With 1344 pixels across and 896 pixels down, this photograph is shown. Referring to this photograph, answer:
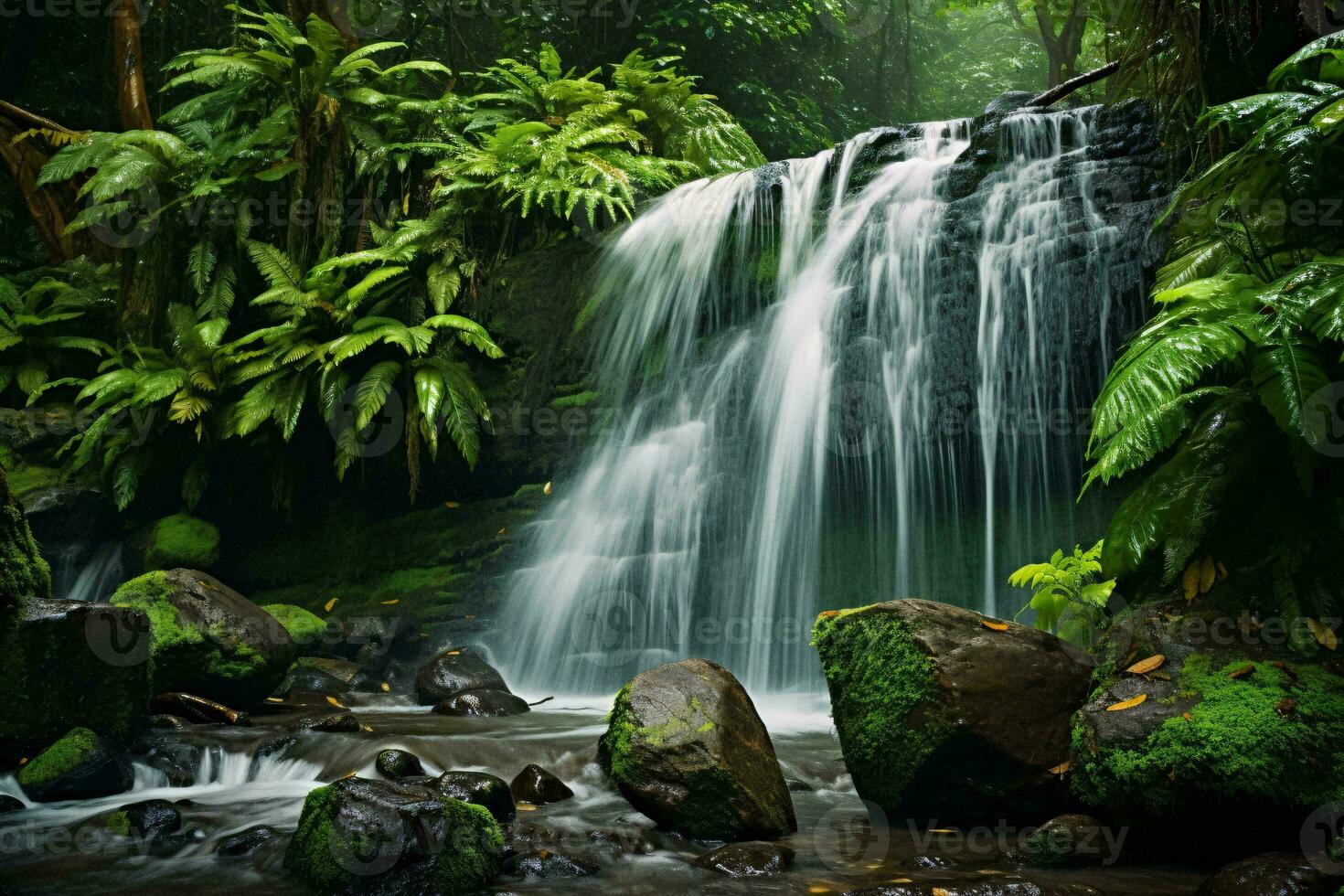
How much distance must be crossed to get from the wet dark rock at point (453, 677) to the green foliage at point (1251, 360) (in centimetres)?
440

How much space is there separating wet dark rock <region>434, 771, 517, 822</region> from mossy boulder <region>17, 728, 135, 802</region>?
1.75 metres

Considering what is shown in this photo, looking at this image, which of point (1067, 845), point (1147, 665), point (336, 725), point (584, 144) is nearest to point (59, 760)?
point (336, 725)

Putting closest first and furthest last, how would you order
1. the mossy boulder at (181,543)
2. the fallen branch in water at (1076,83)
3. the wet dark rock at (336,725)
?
the wet dark rock at (336,725), the fallen branch in water at (1076,83), the mossy boulder at (181,543)

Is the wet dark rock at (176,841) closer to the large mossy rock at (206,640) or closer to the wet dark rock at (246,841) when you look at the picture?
the wet dark rock at (246,841)

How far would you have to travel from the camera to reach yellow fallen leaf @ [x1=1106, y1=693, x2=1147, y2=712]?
11.8 feet

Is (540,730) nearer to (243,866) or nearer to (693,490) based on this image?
(243,866)

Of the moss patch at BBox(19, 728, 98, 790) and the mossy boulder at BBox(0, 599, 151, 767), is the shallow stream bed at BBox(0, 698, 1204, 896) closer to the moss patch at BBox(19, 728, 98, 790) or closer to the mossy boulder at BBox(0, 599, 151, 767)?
the moss patch at BBox(19, 728, 98, 790)

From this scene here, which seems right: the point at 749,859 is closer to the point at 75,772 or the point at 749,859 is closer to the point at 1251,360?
the point at 1251,360

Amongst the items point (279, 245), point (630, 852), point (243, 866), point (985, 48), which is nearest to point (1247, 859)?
point (630, 852)

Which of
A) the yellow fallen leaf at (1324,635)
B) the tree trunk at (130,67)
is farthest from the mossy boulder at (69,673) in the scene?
the tree trunk at (130,67)

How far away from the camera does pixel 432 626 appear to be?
838 centimetres

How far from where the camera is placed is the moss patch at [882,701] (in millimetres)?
3783

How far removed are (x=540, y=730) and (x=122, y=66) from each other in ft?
39.1

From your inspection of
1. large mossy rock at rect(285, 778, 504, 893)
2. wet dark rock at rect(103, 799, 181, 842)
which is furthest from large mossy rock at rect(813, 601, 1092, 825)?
wet dark rock at rect(103, 799, 181, 842)
